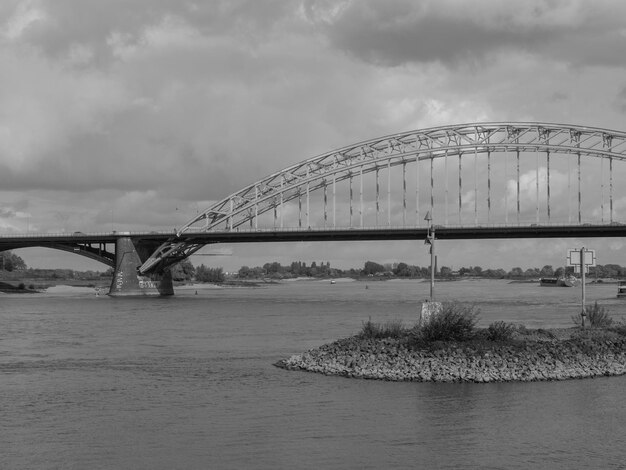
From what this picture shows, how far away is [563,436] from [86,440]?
981 centimetres

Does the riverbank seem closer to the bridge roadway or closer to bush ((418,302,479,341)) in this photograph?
bush ((418,302,479,341))

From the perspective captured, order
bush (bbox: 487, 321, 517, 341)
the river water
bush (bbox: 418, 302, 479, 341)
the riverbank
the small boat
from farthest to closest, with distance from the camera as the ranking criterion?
1. the small boat
2. bush (bbox: 487, 321, 517, 341)
3. bush (bbox: 418, 302, 479, 341)
4. the riverbank
5. the river water

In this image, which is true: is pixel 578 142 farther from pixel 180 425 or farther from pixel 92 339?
pixel 180 425

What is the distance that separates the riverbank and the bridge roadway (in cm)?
5204

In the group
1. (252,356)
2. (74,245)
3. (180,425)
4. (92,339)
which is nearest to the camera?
(180,425)

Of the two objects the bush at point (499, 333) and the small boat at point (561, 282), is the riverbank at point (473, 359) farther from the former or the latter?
the small boat at point (561, 282)

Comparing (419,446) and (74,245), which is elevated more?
(74,245)

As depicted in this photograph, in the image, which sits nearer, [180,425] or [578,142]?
[180,425]

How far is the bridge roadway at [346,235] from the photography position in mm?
78375

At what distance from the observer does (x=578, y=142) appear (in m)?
84.3

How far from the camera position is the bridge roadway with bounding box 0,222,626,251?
78.4 metres

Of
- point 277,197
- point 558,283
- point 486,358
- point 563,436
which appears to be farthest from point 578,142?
point 558,283

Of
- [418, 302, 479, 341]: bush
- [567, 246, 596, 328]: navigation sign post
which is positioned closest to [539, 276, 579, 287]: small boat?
[567, 246, 596, 328]: navigation sign post

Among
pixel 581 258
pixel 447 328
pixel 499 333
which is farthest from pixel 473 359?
pixel 581 258
